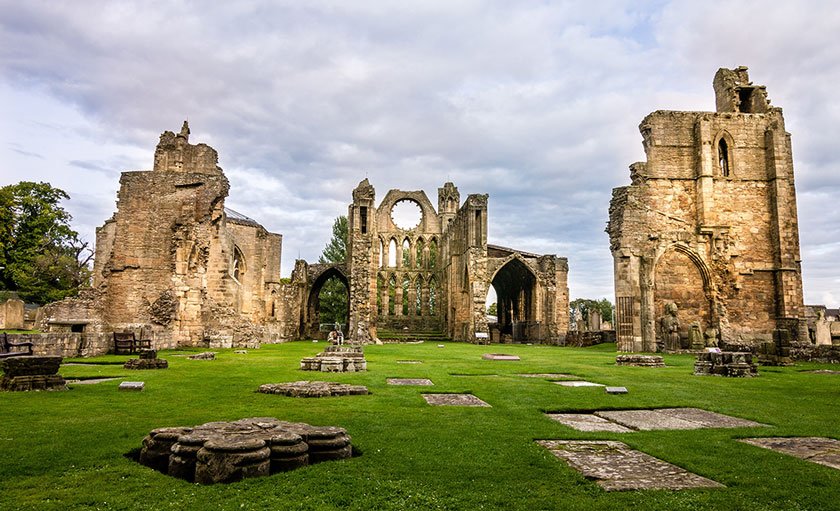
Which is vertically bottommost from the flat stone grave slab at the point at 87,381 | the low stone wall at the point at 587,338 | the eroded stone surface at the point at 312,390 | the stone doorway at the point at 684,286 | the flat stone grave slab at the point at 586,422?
the low stone wall at the point at 587,338

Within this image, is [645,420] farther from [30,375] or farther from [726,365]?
[30,375]

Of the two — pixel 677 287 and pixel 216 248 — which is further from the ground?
pixel 216 248

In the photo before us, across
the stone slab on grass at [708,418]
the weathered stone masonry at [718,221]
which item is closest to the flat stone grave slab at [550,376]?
the stone slab on grass at [708,418]

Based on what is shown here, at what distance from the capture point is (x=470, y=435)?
5.01m

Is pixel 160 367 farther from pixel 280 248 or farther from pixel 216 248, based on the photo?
pixel 280 248

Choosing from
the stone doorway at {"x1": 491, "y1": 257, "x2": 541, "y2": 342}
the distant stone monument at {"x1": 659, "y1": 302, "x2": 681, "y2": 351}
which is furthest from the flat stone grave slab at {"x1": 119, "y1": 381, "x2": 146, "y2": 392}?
the stone doorway at {"x1": 491, "y1": 257, "x2": 541, "y2": 342}

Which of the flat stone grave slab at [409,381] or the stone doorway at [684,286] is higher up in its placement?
the stone doorway at [684,286]

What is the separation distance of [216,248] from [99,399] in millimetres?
16421

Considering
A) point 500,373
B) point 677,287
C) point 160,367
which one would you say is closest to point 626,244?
point 677,287

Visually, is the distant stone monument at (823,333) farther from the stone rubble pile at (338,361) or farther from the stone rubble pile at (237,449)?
the stone rubble pile at (237,449)

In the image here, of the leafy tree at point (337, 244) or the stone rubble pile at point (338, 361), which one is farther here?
the leafy tree at point (337, 244)

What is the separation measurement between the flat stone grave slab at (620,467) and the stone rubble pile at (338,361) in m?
6.99

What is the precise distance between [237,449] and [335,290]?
166 feet

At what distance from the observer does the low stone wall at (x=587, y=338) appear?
28.6 meters
